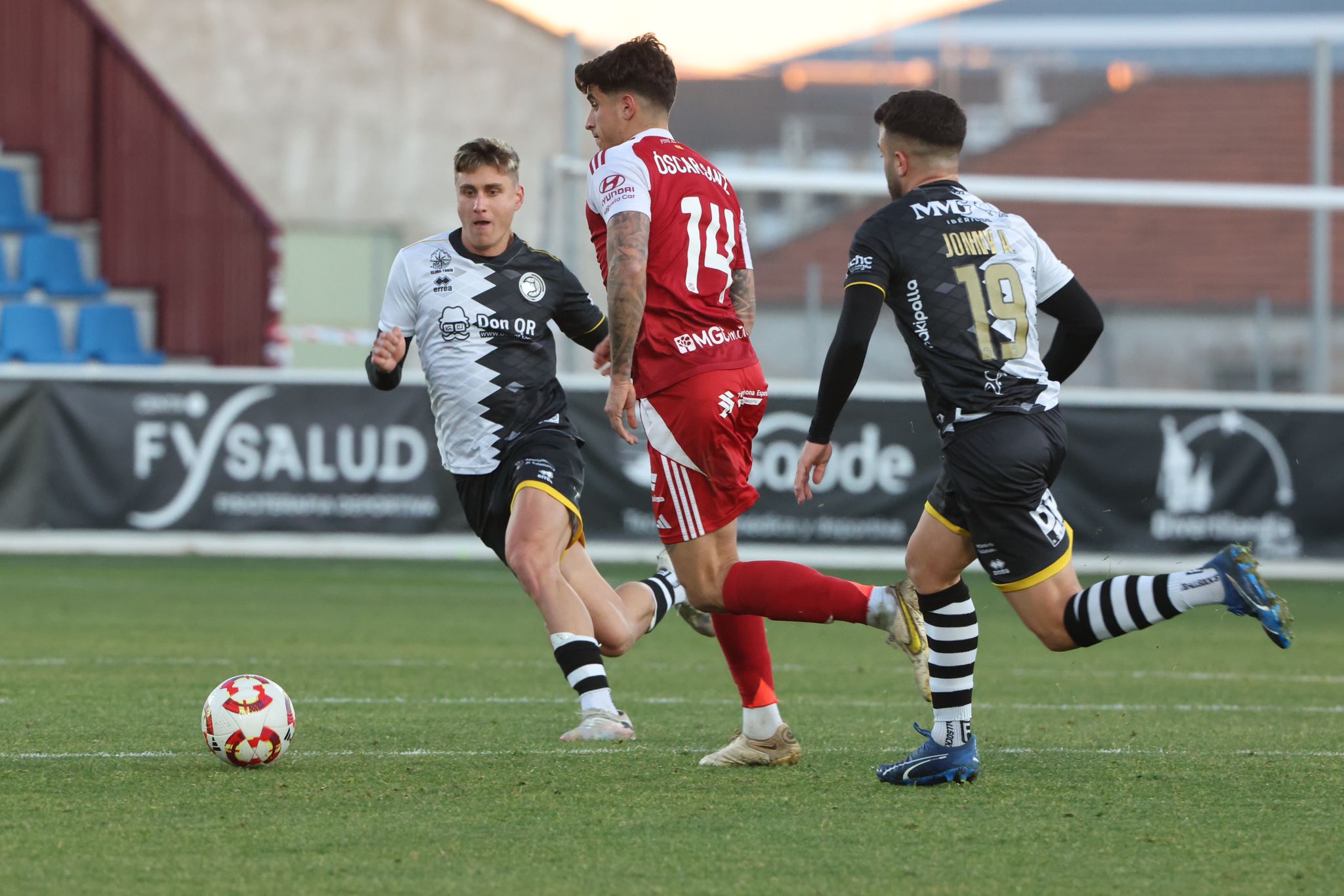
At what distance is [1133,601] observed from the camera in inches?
180

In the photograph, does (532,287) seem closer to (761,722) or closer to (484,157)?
(484,157)

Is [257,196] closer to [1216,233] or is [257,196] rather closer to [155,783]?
[1216,233]

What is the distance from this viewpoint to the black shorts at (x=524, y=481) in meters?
6.11

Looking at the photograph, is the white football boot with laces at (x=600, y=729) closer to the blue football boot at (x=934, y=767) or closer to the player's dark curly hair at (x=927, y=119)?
the blue football boot at (x=934, y=767)

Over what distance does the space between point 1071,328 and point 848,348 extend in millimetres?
823

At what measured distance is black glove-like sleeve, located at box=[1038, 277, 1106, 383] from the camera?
5043 millimetres

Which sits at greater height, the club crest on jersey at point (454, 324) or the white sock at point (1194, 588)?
the club crest on jersey at point (454, 324)

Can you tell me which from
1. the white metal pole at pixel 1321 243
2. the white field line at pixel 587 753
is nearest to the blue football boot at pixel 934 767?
the white field line at pixel 587 753

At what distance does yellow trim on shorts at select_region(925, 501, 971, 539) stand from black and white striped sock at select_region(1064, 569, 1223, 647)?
13.7 inches

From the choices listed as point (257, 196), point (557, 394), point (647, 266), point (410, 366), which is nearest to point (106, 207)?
point (410, 366)

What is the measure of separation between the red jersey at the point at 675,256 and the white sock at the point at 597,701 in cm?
116

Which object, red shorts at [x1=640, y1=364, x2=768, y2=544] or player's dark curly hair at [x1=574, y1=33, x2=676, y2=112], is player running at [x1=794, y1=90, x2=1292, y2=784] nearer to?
red shorts at [x1=640, y1=364, x2=768, y2=544]

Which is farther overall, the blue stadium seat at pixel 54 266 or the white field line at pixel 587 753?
the blue stadium seat at pixel 54 266

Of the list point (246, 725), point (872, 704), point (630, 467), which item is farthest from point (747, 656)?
point (630, 467)
